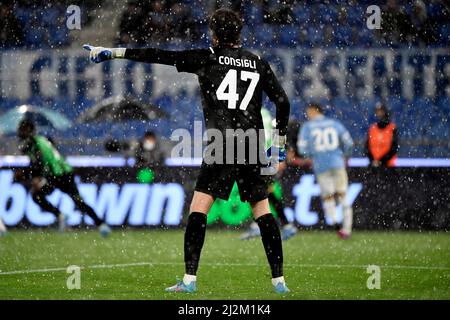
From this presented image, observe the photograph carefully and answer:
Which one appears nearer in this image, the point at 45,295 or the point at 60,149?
the point at 45,295

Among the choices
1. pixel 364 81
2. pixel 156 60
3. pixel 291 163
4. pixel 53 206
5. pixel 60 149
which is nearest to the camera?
pixel 156 60

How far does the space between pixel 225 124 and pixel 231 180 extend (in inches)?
16.8

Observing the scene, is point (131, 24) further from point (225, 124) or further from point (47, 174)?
point (225, 124)

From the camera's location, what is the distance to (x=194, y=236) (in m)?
7.79

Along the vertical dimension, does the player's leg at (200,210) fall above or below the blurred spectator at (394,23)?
below

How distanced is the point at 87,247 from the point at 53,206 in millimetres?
1382

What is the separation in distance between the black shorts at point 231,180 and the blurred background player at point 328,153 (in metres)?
6.84

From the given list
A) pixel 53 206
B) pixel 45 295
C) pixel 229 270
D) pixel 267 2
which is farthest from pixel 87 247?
pixel 267 2

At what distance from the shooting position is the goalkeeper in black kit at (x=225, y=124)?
7.79 metres

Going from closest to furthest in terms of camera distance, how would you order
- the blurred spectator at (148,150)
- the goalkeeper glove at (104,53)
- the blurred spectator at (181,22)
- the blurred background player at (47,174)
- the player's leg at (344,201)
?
the goalkeeper glove at (104,53) → the blurred background player at (47,174) → the player's leg at (344,201) → the blurred spectator at (148,150) → the blurred spectator at (181,22)

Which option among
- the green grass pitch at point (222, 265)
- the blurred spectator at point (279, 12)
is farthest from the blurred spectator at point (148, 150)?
the blurred spectator at point (279, 12)

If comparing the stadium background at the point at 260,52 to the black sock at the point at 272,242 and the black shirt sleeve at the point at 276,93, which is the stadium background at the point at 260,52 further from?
the black sock at the point at 272,242
